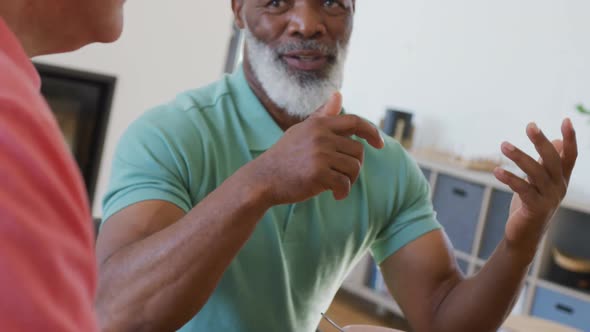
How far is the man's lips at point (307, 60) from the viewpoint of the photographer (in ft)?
4.22

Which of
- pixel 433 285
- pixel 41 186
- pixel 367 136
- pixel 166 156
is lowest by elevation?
pixel 433 285

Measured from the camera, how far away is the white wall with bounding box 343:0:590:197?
3400 mm

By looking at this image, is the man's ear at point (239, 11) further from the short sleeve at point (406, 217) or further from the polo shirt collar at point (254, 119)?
the short sleeve at point (406, 217)

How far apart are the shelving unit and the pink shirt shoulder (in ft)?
10.0

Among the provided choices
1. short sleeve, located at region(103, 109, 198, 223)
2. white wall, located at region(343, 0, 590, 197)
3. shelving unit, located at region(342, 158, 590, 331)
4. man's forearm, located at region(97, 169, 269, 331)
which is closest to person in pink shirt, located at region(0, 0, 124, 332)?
man's forearm, located at region(97, 169, 269, 331)

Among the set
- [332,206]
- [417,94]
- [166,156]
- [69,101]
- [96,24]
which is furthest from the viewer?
[417,94]

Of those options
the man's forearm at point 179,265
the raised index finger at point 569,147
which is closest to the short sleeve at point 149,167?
the man's forearm at point 179,265

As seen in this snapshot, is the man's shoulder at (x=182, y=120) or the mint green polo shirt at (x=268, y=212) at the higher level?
the man's shoulder at (x=182, y=120)

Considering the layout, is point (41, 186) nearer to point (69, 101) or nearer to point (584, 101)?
point (69, 101)

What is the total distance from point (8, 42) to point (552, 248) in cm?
323

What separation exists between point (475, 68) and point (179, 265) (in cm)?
312

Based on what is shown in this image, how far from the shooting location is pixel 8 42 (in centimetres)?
34

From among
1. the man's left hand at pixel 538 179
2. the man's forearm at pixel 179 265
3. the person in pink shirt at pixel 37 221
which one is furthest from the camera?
the man's left hand at pixel 538 179

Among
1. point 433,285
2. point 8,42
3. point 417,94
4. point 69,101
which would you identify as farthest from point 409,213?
point 417,94
